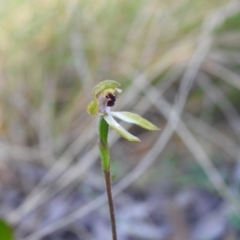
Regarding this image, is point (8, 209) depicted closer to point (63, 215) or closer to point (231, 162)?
point (63, 215)

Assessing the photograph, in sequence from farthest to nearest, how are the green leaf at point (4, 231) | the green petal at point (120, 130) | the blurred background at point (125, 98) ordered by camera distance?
the blurred background at point (125, 98) → the green leaf at point (4, 231) → the green petal at point (120, 130)

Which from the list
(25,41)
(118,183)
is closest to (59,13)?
(25,41)

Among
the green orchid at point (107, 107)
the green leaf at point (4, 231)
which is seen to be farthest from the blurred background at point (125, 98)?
the green orchid at point (107, 107)

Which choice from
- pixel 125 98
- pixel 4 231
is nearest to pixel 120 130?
pixel 4 231

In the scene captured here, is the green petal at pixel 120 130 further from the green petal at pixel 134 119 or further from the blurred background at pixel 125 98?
the blurred background at pixel 125 98

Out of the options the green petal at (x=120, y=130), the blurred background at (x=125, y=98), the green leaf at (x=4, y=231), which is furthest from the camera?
the blurred background at (x=125, y=98)

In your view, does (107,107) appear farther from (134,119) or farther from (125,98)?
(125,98)

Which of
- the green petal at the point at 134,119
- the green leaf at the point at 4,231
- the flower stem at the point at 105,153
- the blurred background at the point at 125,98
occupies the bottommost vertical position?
the flower stem at the point at 105,153

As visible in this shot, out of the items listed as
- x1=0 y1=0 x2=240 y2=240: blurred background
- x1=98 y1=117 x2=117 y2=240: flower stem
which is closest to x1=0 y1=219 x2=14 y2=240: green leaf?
x1=98 y1=117 x2=117 y2=240: flower stem

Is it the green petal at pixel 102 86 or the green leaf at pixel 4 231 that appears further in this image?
the green leaf at pixel 4 231
